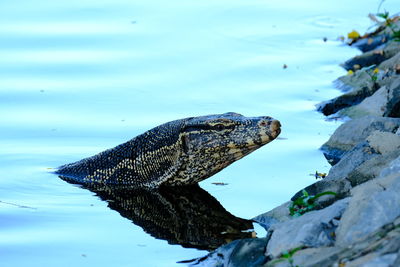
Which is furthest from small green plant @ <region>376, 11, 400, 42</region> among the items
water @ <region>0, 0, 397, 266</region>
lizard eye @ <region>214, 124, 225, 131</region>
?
lizard eye @ <region>214, 124, 225, 131</region>

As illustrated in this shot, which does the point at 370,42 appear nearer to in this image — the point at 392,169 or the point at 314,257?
the point at 392,169

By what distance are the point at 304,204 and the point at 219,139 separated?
6.19 feet

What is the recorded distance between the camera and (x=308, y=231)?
24.6ft

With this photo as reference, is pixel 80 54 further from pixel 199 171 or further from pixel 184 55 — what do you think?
pixel 199 171

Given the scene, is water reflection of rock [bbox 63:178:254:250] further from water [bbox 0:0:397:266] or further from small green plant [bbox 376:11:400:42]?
small green plant [bbox 376:11:400:42]

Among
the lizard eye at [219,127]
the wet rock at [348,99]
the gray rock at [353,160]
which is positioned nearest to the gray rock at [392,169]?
the gray rock at [353,160]

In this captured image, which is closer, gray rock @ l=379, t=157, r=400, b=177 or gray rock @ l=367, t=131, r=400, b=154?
gray rock @ l=379, t=157, r=400, b=177

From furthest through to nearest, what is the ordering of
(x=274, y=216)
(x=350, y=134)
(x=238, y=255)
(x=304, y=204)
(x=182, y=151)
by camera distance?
(x=350, y=134) → (x=182, y=151) → (x=274, y=216) → (x=304, y=204) → (x=238, y=255)

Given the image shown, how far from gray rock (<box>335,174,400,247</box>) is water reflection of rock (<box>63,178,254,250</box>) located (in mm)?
1962

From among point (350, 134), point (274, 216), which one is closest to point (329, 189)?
point (274, 216)

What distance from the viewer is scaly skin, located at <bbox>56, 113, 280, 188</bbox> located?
33.8ft

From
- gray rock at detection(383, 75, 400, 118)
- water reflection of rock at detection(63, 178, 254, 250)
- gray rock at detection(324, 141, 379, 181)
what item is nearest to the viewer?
water reflection of rock at detection(63, 178, 254, 250)

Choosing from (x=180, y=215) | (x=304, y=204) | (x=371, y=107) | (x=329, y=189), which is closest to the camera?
(x=304, y=204)

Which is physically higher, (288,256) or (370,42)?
(370,42)
